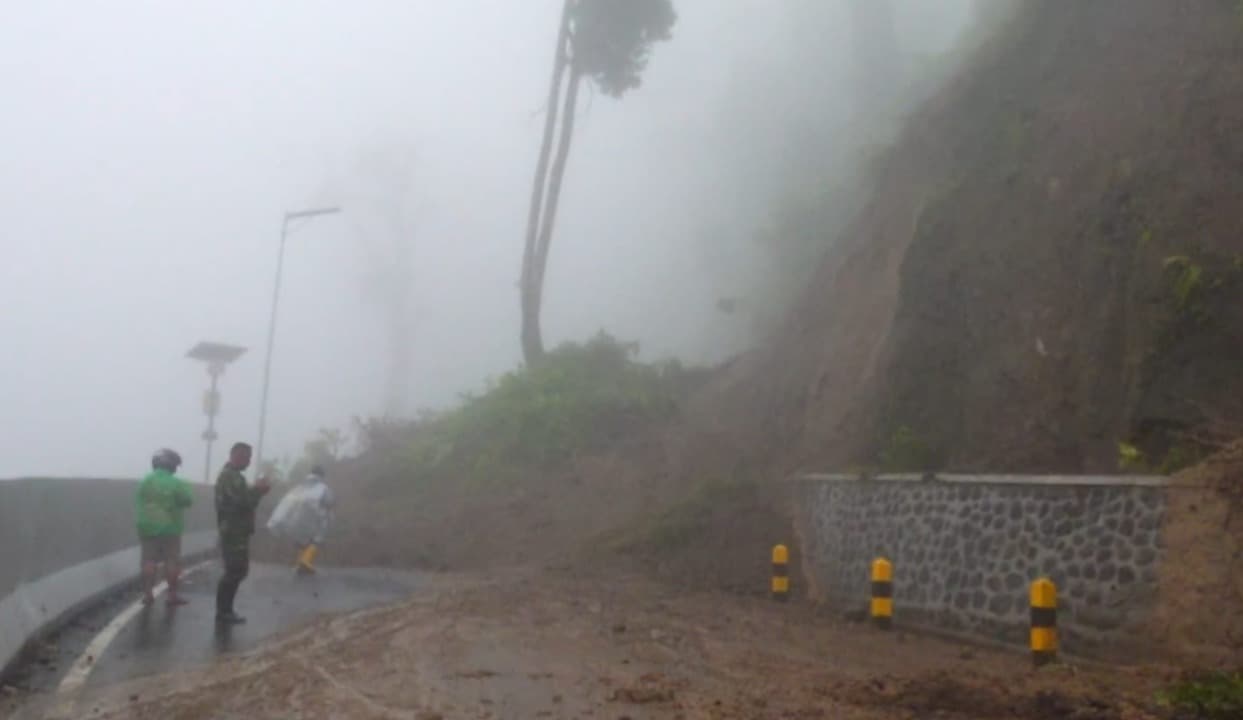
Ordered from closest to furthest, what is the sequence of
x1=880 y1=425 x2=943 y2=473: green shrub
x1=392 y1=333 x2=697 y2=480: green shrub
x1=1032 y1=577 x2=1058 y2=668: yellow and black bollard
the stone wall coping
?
x1=1032 y1=577 x2=1058 y2=668: yellow and black bollard
the stone wall coping
x1=880 y1=425 x2=943 y2=473: green shrub
x1=392 y1=333 x2=697 y2=480: green shrub

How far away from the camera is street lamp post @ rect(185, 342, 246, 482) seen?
36.2 meters

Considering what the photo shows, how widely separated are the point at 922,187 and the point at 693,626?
38.2 feet

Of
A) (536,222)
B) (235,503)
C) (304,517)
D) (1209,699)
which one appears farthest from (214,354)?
(1209,699)

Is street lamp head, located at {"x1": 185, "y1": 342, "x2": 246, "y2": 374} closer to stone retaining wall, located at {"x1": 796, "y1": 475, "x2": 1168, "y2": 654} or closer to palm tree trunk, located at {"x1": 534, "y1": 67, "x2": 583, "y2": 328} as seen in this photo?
palm tree trunk, located at {"x1": 534, "y1": 67, "x2": 583, "y2": 328}

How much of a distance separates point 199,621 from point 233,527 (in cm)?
107

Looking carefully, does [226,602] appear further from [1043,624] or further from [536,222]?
[536,222]

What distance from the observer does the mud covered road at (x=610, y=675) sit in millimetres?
8492

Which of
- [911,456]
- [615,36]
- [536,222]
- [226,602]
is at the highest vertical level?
[615,36]

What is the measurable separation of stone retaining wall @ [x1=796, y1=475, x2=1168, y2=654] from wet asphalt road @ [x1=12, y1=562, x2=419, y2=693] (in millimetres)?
5482

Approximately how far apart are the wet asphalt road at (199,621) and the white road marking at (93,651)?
6 cm

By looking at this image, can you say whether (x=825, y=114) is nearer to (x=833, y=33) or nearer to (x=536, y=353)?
(x=833, y=33)

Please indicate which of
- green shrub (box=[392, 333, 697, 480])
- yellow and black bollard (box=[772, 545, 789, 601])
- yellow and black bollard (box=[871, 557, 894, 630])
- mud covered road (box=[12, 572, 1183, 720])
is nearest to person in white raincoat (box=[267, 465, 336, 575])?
mud covered road (box=[12, 572, 1183, 720])

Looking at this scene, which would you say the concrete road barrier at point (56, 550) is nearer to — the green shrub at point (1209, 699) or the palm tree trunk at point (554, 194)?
the green shrub at point (1209, 699)

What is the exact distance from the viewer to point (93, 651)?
1166 cm
